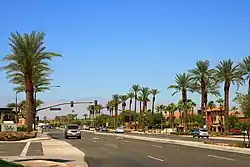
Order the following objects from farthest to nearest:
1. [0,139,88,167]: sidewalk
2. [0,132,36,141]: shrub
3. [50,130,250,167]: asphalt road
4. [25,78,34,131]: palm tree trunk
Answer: [25,78,34,131]: palm tree trunk
[0,132,36,141]: shrub
[50,130,250,167]: asphalt road
[0,139,88,167]: sidewalk

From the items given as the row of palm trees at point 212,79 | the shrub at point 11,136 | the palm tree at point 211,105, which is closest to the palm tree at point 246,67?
the row of palm trees at point 212,79

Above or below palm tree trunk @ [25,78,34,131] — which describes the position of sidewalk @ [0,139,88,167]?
below

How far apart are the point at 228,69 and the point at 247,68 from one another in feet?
22.4

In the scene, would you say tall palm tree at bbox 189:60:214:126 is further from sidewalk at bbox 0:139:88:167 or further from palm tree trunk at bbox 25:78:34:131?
sidewalk at bbox 0:139:88:167

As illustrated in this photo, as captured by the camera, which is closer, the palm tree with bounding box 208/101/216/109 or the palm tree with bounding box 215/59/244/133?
the palm tree with bounding box 215/59/244/133

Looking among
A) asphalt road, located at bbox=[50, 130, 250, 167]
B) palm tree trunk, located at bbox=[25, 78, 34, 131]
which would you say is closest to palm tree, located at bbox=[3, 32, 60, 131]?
palm tree trunk, located at bbox=[25, 78, 34, 131]

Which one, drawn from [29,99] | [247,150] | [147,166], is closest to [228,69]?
[29,99]

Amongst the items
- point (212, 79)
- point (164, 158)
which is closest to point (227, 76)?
point (212, 79)

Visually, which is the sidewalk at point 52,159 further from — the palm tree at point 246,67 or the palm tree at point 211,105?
the palm tree at point 211,105

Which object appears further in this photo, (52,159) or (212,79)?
(212,79)

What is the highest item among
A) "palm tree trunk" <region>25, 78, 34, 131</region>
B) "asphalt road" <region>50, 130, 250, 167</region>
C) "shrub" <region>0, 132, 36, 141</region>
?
"palm tree trunk" <region>25, 78, 34, 131</region>

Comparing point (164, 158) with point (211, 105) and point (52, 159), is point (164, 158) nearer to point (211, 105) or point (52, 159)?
point (52, 159)

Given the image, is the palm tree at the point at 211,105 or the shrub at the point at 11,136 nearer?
the shrub at the point at 11,136

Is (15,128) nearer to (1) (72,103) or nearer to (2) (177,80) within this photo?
(1) (72,103)
